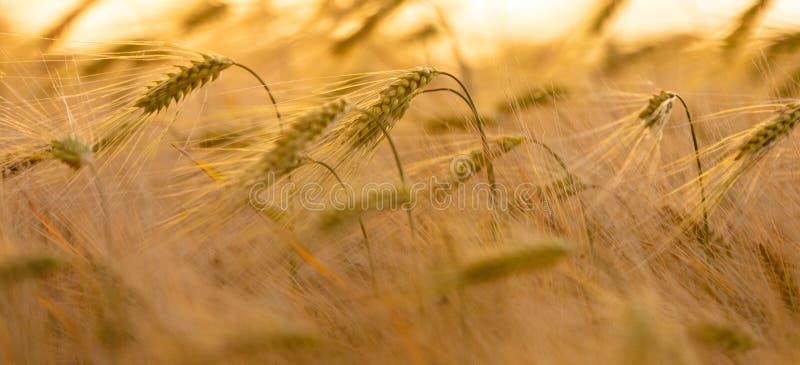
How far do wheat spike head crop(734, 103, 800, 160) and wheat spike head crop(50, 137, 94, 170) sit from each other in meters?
0.96

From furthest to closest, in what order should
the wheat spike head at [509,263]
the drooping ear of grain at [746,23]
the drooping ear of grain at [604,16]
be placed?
the drooping ear of grain at [604,16]
the drooping ear of grain at [746,23]
the wheat spike head at [509,263]

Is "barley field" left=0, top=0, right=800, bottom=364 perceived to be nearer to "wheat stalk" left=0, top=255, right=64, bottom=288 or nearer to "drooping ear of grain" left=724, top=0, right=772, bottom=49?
"wheat stalk" left=0, top=255, right=64, bottom=288

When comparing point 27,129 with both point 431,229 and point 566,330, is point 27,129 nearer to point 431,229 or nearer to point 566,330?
point 431,229

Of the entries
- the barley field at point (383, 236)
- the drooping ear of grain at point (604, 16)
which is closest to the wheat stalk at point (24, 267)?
the barley field at point (383, 236)

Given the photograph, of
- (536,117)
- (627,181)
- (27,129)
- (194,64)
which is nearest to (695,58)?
(536,117)

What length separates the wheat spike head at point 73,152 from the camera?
95 centimetres

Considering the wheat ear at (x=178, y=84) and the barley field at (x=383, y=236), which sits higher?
the wheat ear at (x=178, y=84)

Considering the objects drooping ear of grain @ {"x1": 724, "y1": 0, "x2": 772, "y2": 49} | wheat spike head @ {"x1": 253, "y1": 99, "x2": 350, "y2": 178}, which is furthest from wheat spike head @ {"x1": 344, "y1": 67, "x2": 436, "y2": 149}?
drooping ear of grain @ {"x1": 724, "y1": 0, "x2": 772, "y2": 49}

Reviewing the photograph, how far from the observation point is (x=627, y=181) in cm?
Result: 132

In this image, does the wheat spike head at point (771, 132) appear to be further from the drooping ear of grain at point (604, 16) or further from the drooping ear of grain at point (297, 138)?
the drooping ear of grain at point (604, 16)

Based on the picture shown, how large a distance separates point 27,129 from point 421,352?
0.74 metres

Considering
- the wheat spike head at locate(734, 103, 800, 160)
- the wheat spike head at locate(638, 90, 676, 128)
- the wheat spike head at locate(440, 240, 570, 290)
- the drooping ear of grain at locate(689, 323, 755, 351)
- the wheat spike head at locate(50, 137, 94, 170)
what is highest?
the wheat spike head at locate(50, 137, 94, 170)

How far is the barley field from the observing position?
2.93ft

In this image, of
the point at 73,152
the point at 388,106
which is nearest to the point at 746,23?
the point at 388,106
